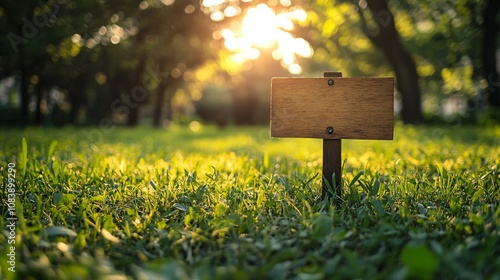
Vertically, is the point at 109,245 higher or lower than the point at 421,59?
lower

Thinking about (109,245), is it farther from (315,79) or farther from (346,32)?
(346,32)

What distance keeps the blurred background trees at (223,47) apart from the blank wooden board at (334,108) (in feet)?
16.8

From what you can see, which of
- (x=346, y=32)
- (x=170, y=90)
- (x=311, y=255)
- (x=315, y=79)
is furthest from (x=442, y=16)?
(x=311, y=255)

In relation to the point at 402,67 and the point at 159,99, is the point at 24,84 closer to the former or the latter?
the point at 159,99

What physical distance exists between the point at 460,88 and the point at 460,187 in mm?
33662

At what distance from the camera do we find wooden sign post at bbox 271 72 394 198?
120 inches

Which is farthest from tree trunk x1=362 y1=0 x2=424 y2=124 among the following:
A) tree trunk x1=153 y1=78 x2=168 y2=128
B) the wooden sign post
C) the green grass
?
the wooden sign post

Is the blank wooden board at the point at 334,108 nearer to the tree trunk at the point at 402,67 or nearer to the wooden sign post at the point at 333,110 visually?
the wooden sign post at the point at 333,110

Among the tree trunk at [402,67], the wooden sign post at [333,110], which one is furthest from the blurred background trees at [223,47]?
the wooden sign post at [333,110]

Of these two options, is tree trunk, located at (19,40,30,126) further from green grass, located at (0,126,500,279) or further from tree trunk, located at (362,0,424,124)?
green grass, located at (0,126,500,279)

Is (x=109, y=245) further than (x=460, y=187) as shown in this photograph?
No

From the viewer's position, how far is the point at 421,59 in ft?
86.7

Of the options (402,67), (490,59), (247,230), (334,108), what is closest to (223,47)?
(402,67)

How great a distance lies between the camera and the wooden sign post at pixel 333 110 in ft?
9.96
